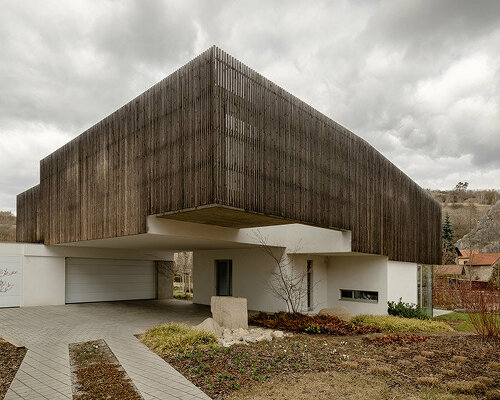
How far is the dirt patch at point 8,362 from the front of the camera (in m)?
5.67

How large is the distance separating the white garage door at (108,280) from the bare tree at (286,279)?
25.6 ft

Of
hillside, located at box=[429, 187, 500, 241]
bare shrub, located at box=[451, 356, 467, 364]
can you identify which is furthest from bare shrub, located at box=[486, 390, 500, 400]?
hillside, located at box=[429, 187, 500, 241]

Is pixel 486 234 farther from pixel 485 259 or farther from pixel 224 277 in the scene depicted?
pixel 224 277

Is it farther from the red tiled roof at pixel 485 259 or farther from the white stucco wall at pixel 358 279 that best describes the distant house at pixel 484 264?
the white stucco wall at pixel 358 279

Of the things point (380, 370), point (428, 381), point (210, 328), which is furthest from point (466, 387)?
point (210, 328)

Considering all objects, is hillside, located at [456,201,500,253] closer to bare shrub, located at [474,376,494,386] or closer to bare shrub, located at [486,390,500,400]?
bare shrub, located at [474,376,494,386]

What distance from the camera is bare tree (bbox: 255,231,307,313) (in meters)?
14.7

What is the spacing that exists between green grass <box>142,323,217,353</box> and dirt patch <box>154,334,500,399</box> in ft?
1.22

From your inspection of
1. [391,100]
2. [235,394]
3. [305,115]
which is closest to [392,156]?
[391,100]

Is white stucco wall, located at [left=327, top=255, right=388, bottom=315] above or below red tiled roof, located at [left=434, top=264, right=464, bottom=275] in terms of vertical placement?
above

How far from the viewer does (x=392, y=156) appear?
57.4 metres

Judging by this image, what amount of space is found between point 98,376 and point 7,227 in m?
45.5

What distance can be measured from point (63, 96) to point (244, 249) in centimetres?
972

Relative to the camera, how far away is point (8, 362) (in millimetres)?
6781
